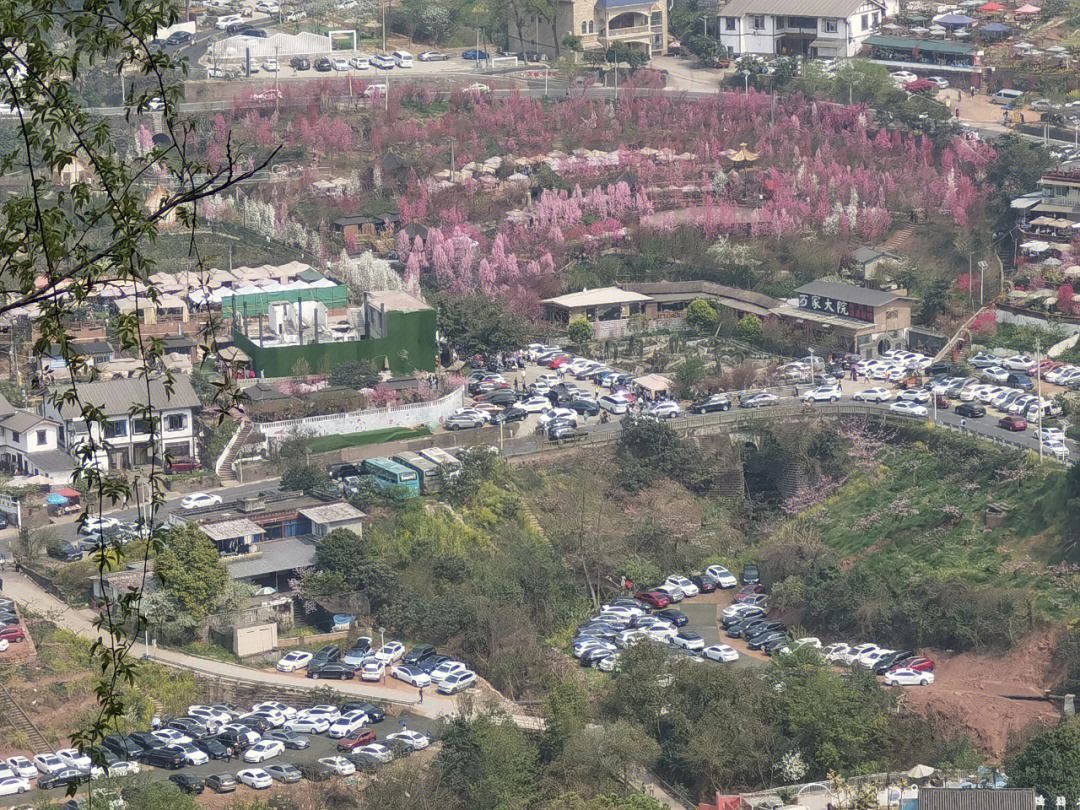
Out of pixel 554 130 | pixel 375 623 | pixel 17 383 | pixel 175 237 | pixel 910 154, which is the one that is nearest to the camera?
pixel 375 623

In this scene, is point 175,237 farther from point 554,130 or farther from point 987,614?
point 987,614

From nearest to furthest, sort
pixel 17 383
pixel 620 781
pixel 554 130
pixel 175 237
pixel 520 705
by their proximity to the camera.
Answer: pixel 620 781 < pixel 520 705 < pixel 17 383 < pixel 175 237 < pixel 554 130

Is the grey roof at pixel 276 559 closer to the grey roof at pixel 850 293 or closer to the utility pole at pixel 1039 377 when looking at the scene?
the utility pole at pixel 1039 377

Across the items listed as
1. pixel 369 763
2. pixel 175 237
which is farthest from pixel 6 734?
pixel 175 237

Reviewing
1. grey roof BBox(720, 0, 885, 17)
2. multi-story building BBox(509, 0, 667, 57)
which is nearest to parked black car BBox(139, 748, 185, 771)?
multi-story building BBox(509, 0, 667, 57)

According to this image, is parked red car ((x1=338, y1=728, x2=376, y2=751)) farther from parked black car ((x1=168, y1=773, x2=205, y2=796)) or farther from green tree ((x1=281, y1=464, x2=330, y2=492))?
green tree ((x1=281, y1=464, x2=330, y2=492))

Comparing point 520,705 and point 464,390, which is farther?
point 464,390
